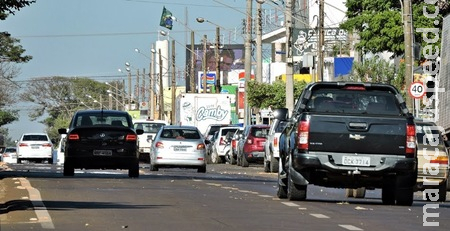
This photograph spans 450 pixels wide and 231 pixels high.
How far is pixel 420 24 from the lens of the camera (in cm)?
5747

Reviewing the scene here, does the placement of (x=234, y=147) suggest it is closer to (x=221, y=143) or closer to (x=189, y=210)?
(x=221, y=143)

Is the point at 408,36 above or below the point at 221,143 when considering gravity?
above

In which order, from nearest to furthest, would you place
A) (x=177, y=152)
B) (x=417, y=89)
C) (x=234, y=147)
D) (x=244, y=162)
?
(x=417, y=89) → (x=177, y=152) → (x=244, y=162) → (x=234, y=147)

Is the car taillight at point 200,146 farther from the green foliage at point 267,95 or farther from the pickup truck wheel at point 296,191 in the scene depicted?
the green foliage at point 267,95

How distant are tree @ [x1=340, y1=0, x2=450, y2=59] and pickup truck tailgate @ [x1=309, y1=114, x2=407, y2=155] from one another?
33908 mm

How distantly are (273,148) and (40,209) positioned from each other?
24.2 metres

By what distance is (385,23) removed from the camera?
57.7 m

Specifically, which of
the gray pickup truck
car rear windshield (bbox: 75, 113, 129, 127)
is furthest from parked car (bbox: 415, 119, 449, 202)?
car rear windshield (bbox: 75, 113, 129, 127)

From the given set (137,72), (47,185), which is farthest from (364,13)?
(137,72)

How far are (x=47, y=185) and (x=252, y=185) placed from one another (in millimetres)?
5114

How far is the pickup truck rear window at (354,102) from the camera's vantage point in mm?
22875

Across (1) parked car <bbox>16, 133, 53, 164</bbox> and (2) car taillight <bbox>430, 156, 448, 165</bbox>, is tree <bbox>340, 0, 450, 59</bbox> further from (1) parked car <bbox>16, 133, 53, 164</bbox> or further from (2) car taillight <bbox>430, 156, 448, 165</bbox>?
(2) car taillight <bbox>430, 156, 448, 165</bbox>

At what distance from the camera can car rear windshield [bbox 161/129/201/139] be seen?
→ 43.6 m

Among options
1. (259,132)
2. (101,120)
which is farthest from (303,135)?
(259,132)
